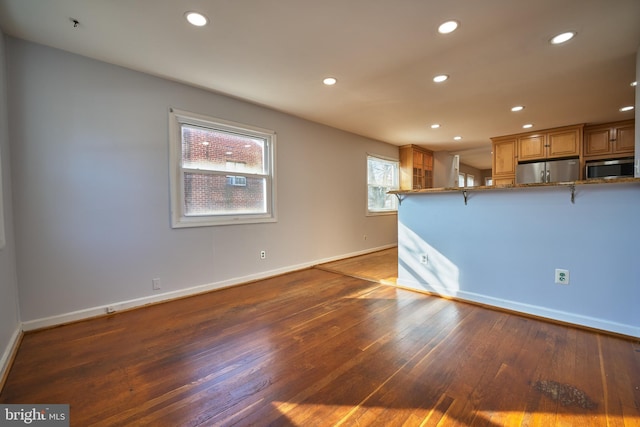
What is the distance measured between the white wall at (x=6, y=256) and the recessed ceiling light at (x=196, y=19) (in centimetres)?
152

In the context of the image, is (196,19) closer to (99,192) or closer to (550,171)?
(99,192)

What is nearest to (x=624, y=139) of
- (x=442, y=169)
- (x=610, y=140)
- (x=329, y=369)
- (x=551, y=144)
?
(x=610, y=140)

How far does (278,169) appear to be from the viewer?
13.4ft

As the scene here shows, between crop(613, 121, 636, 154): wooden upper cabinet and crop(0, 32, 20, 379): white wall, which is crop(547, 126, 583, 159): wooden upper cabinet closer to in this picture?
crop(613, 121, 636, 154): wooden upper cabinet

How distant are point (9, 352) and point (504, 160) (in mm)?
7261

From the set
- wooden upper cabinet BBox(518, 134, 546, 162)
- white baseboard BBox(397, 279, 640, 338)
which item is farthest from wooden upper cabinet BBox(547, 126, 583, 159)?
white baseboard BBox(397, 279, 640, 338)

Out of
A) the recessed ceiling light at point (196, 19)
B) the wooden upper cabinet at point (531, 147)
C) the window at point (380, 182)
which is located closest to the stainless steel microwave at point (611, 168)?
the wooden upper cabinet at point (531, 147)

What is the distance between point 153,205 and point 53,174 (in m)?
0.81

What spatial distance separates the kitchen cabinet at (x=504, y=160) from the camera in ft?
17.7

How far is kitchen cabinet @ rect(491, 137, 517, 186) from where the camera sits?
17.7 ft

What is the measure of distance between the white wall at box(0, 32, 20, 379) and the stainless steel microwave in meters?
7.06

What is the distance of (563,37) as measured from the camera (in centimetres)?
223

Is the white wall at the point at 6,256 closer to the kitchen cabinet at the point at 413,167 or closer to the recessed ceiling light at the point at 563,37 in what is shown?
the recessed ceiling light at the point at 563,37

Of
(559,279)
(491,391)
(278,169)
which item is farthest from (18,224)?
(559,279)
